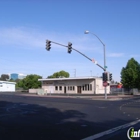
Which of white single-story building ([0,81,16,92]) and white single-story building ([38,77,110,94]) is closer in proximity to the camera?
white single-story building ([38,77,110,94])

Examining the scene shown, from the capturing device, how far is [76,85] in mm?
68562

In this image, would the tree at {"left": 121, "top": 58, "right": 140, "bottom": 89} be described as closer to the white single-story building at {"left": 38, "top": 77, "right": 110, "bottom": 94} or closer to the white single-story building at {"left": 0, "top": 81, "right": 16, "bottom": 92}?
the white single-story building at {"left": 38, "top": 77, "right": 110, "bottom": 94}

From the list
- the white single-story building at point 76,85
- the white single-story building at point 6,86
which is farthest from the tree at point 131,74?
the white single-story building at point 6,86

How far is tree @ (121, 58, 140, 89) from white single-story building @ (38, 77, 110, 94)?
6.88 metres

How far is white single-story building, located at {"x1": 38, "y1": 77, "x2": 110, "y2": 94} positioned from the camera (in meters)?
65.2

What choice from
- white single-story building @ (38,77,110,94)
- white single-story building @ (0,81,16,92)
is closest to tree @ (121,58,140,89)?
white single-story building @ (38,77,110,94)

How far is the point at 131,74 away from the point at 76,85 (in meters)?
15.1

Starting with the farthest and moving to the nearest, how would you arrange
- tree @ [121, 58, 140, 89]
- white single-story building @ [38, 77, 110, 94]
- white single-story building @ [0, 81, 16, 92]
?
1. white single-story building @ [0, 81, 16, 92]
2. tree @ [121, 58, 140, 89]
3. white single-story building @ [38, 77, 110, 94]

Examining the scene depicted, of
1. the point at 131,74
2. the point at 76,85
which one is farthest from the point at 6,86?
the point at 131,74

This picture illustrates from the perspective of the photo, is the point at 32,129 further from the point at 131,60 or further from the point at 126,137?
the point at 131,60

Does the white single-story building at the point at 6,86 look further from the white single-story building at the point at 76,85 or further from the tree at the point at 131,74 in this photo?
the tree at the point at 131,74

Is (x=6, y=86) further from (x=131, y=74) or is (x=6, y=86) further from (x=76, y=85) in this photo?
(x=131, y=74)

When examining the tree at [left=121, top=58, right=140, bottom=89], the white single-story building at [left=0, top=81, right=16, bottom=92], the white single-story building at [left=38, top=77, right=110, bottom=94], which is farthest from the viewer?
the white single-story building at [left=0, top=81, right=16, bottom=92]

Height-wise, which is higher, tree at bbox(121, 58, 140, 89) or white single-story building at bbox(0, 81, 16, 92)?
tree at bbox(121, 58, 140, 89)
